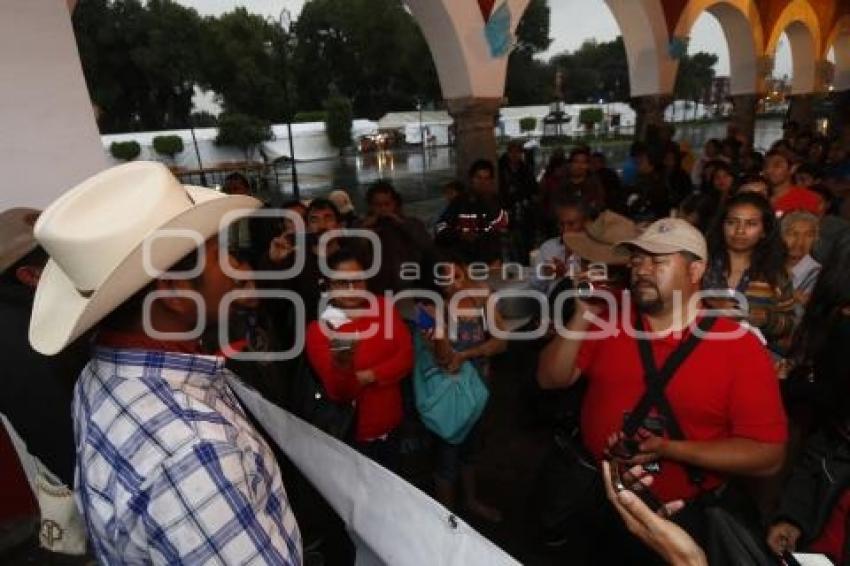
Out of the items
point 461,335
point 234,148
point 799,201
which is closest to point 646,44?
point 799,201

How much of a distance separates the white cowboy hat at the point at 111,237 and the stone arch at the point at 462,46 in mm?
6748

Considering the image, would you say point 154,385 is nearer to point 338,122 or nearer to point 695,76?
point 338,122

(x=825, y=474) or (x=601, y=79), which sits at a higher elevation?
(x=601, y=79)

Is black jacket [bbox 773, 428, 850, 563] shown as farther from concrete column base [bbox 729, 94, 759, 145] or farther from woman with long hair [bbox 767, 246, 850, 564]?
concrete column base [bbox 729, 94, 759, 145]

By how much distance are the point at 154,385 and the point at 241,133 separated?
31225 millimetres

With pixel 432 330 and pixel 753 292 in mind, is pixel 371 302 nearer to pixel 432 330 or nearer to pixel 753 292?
pixel 432 330

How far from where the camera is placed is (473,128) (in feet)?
25.6

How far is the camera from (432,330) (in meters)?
2.72

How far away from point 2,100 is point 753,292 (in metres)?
4.40

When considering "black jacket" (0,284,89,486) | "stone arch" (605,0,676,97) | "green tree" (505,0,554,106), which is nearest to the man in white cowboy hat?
"black jacket" (0,284,89,486)

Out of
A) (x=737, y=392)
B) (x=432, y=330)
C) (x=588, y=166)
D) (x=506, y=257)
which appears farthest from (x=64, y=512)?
(x=588, y=166)

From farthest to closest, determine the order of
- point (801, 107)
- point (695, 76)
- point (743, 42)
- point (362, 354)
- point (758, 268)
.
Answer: point (695, 76), point (801, 107), point (743, 42), point (758, 268), point (362, 354)

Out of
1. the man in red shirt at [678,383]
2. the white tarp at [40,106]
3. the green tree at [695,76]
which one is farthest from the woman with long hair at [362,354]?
the green tree at [695,76]

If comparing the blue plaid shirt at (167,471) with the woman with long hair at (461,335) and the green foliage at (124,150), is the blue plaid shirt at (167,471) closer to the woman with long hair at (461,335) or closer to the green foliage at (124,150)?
the woman with long hair at (461,335)
